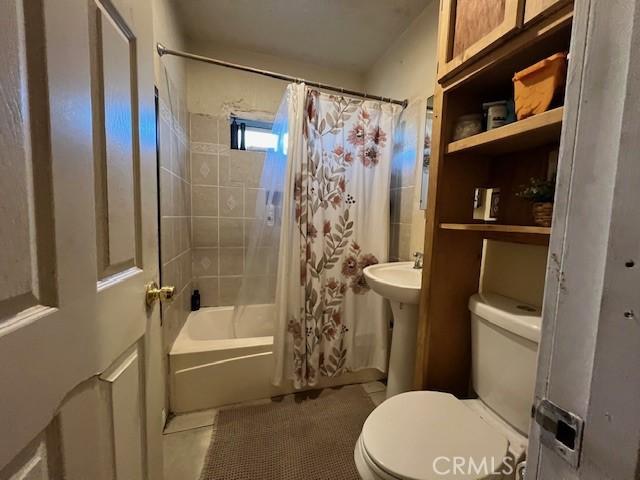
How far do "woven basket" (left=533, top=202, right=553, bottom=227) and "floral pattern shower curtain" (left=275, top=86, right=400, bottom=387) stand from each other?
36.6 inches

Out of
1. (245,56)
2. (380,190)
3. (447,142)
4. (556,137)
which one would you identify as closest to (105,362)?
(447,142)

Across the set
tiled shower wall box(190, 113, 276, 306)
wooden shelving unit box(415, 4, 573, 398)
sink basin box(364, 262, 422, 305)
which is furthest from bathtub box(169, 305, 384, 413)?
wooden shelving unit box(415, 4, 573, 398)

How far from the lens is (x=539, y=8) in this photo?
70 cm

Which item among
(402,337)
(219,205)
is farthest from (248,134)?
(402,337)

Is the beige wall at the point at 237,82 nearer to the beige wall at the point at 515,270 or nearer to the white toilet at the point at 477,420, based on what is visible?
the beige wall at the point at 515,270

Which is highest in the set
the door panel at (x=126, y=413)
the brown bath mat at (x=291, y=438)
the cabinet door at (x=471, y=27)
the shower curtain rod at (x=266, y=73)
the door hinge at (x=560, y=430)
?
the shower curtain rod at (x=266, y=73)

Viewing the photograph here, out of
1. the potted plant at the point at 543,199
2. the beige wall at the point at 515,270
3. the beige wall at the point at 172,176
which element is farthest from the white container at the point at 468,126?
the beige wall at the point at 172,176

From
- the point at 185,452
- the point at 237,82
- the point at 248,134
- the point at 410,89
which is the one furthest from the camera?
the point at 248,134

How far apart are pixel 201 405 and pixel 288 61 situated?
98.0 inches

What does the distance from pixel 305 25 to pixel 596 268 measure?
6.90 ft

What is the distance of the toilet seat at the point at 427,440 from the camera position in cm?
76

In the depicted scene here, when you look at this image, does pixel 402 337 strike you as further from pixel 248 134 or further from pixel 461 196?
pixel 248 134

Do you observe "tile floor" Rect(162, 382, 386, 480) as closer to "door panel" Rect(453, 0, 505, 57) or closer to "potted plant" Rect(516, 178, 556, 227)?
"potted plant" Rect(516, 178, 556, 227)

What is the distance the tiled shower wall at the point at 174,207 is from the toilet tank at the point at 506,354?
1.50 metres
